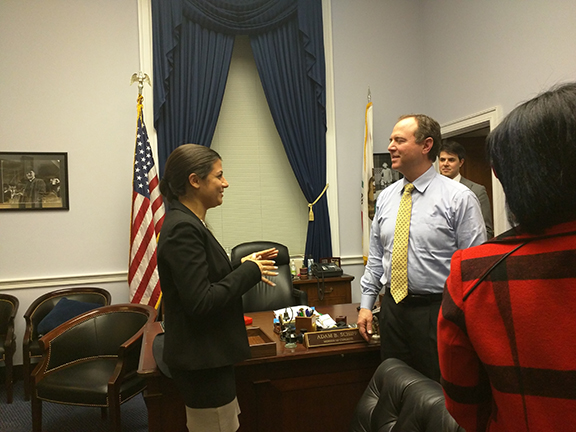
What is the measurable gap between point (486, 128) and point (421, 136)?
9.37ft

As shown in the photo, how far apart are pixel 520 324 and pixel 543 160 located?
268mm

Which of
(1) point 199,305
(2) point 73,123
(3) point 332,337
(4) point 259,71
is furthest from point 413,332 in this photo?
(2) point 73,123

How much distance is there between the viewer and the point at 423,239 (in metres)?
2.14

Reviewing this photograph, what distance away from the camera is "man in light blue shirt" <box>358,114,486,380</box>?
2076 mm

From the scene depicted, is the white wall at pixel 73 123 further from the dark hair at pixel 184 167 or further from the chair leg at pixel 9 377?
the dark hair at pixel 184 167

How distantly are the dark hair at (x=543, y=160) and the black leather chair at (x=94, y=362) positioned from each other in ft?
8.56

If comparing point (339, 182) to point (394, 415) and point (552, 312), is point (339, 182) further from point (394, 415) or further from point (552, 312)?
point (552, 312)

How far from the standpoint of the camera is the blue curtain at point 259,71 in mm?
4656

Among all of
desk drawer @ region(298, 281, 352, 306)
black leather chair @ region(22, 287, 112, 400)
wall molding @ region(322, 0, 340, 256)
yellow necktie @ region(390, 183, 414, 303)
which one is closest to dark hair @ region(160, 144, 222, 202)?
yellow necktie @ region(390, 183, 414, 303)

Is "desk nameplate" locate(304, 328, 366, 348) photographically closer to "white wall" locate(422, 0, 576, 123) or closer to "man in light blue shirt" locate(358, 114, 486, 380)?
"man in light blue shirt" locate(358, 114, 486, 380)

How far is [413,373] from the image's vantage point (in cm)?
176

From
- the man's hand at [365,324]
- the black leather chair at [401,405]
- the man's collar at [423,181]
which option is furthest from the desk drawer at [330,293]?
the black leather chair at [401,405]

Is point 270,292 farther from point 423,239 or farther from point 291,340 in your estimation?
point 423,239

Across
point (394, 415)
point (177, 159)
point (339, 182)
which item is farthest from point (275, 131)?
point (394, 415)
